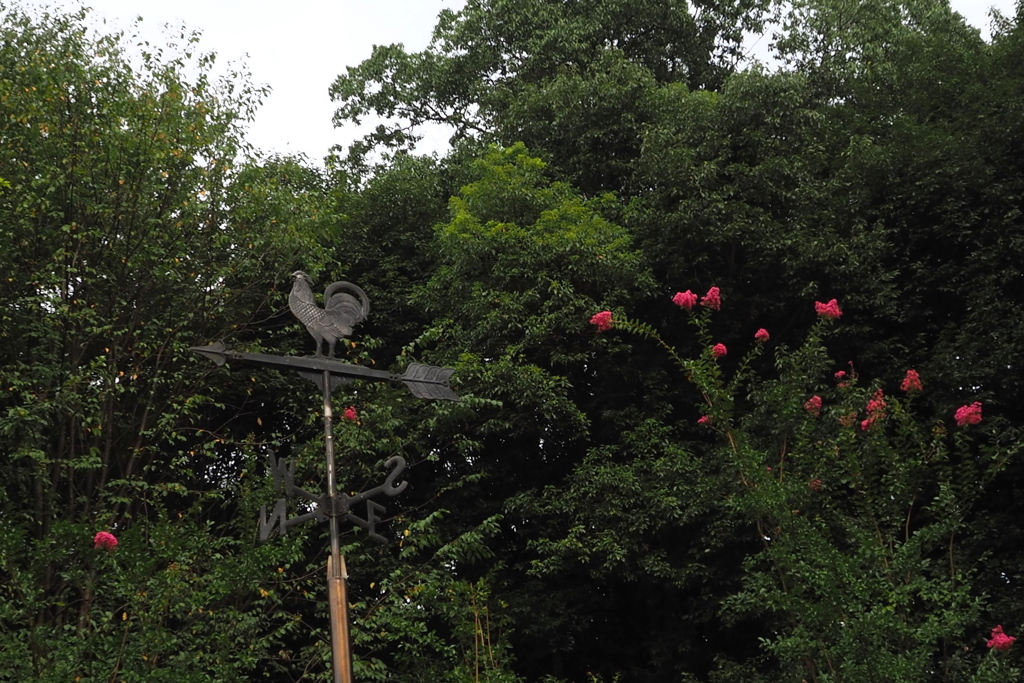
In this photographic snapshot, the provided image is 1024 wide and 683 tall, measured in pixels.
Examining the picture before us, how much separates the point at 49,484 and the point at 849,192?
912 centimetres

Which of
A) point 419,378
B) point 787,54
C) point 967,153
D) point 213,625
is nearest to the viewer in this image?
point 419,378

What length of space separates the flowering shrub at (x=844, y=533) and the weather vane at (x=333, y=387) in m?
4.91

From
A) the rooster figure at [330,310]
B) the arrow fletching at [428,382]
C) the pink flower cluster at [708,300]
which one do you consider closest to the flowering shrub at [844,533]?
the pink flower cluster at [708,300]

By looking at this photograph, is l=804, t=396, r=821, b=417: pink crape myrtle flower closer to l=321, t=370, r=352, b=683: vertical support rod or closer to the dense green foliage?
the dense green foliage

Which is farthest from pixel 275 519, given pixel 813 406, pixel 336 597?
pixel 813 406

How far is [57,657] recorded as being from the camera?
8219mm

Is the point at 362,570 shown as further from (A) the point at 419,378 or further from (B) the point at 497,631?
(A) the point at 419,378

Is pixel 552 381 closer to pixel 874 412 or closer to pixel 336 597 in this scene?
pixel 874 412

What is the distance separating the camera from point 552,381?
1304cm

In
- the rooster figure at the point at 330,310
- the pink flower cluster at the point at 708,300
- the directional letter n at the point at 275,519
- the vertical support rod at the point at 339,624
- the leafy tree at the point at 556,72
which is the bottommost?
the vertical support rod at the point at 339,624

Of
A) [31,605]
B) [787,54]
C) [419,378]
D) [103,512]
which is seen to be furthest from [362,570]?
[787,54]

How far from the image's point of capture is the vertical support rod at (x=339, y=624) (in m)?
3.48

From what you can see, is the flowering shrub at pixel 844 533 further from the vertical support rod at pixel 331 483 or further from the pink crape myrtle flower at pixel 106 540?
the vertical support rod at pixel 331 483

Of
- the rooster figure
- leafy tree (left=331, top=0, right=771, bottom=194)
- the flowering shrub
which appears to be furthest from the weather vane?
leafy tree (left=331, top=0, right=771, bottom=194)
